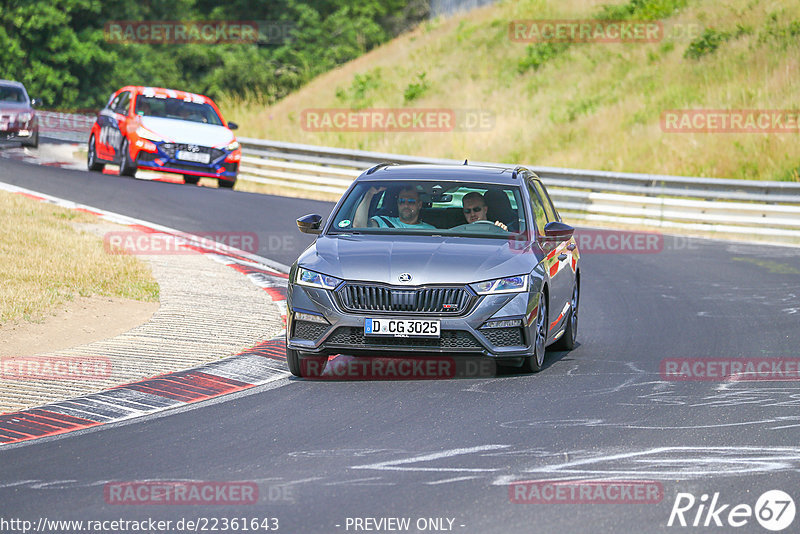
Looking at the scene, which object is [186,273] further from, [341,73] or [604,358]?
[341,73]

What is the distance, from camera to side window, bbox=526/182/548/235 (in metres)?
10.5


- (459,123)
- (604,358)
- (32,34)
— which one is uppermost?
(32,34)

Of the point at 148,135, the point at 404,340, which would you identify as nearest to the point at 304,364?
the point at 404,340

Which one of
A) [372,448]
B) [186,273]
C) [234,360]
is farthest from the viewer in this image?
[186,273]

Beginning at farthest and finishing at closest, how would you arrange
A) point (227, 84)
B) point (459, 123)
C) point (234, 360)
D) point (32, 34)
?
1. point (227, 84)
2. point (32, 34)
3. point (459, 123)
4. point (234, 360)

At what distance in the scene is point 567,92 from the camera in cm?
3709

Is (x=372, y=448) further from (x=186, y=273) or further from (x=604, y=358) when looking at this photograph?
(x=186, y=273)

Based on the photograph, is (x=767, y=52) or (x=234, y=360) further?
(x=767, y=52)

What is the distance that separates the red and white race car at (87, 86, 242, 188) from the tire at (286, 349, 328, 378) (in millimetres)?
14891

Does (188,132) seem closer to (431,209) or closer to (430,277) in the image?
(431,209)

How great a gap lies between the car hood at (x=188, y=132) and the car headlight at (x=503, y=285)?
617 inches

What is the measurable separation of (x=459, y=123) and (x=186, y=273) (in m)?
22.9

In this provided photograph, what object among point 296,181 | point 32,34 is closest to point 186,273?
point 296,181

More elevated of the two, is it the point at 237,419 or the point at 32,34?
the point at 32,34
